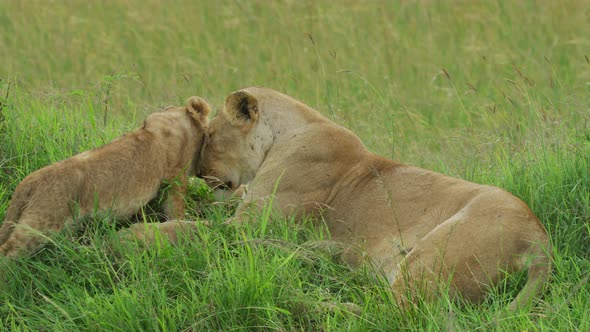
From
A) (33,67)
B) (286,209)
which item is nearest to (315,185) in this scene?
(286,209)

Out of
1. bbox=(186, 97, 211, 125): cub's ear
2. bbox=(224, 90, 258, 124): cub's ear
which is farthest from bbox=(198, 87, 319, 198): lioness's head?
bbox=(186, 97, 211, 125): cub's ear

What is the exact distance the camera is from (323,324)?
158 inches

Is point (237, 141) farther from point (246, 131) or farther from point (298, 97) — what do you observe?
point (298, 97)

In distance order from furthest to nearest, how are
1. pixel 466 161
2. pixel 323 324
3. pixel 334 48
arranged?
1. pixel 334 48
2. pixel 466 161
3. pixel 323 324

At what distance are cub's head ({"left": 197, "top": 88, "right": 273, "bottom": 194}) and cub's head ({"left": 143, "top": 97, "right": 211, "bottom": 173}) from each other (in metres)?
0.08

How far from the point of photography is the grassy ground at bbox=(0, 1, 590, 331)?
4.13m

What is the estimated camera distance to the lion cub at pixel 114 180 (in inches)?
184

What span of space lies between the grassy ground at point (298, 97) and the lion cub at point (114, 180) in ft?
0.41

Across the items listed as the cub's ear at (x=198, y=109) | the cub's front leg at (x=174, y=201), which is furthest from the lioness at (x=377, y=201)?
the cub's front leg at (x=174, y=201)

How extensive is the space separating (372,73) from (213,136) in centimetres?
411

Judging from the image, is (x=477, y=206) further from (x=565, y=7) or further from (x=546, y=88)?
(x=565, y=7)

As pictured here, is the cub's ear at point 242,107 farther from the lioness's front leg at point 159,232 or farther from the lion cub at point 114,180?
the lioness's front leg at point 159,232

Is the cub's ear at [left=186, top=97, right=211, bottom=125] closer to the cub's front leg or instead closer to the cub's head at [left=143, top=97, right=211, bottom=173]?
the cub's head at [left=143, top=97, right=211, bottom=173]

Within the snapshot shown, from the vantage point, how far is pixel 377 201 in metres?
4.96
